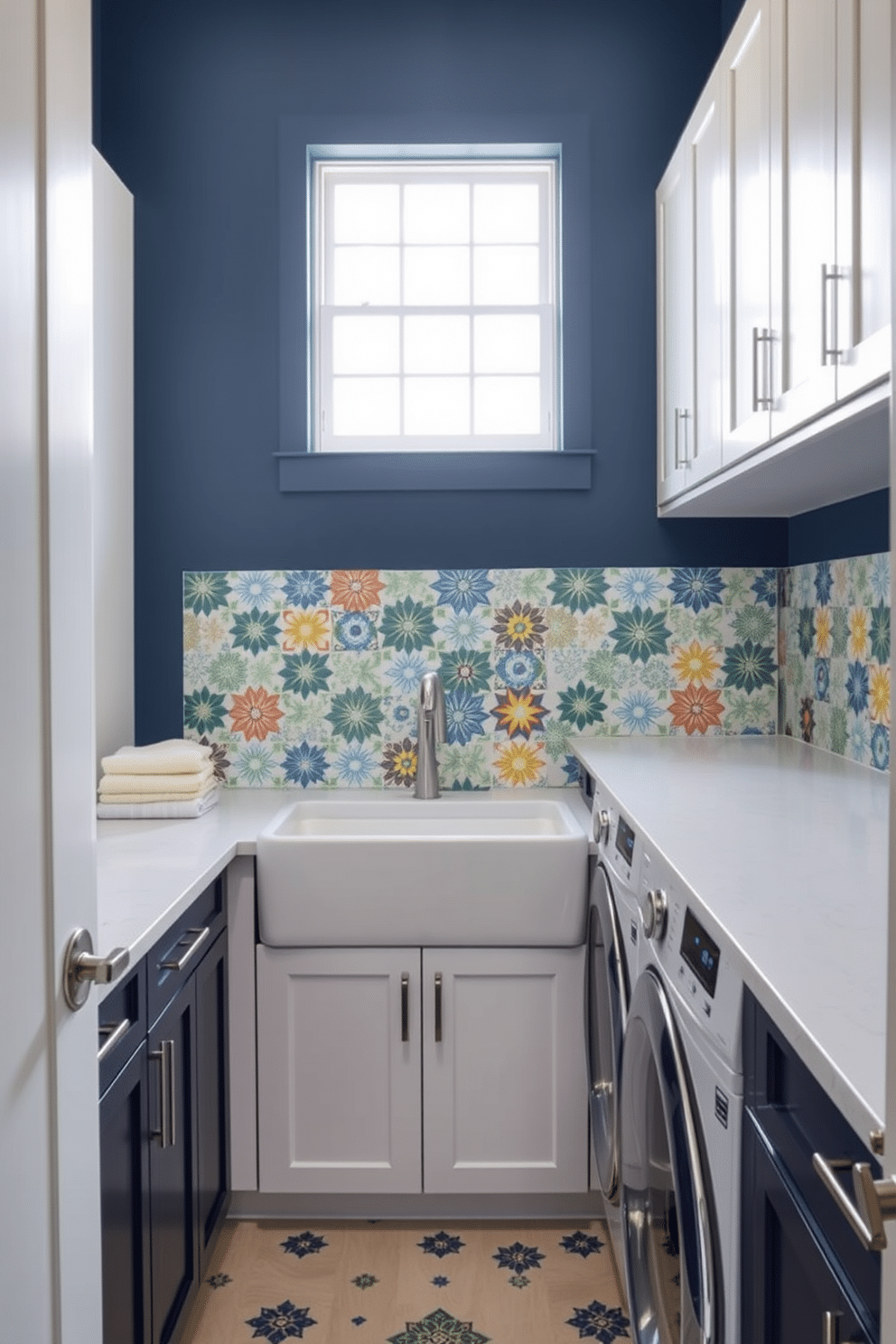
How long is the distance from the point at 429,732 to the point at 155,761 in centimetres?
67

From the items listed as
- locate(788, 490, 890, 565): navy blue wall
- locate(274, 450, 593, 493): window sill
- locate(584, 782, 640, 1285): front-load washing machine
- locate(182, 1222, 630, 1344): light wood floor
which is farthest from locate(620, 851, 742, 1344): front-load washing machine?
locate(274, 450, 593, 493): window sill

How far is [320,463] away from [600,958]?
4.81 feet

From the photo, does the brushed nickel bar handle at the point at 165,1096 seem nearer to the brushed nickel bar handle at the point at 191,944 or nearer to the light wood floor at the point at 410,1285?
the brushed nickel bar handle at the point at 191,944

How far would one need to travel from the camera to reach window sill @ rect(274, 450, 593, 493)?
300cm

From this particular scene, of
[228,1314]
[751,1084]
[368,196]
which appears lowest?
[228,1314]

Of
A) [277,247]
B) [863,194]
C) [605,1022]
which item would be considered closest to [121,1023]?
[605,1022]

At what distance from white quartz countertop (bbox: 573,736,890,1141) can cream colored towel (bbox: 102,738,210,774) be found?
0.88m

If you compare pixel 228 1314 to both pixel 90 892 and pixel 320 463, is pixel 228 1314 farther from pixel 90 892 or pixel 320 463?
pixel 320 463

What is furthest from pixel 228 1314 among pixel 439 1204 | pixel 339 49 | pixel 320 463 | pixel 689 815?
pixel 339 49

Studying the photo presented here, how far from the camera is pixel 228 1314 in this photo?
214 centimetres

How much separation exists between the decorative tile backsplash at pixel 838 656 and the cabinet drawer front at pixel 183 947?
4.23ft

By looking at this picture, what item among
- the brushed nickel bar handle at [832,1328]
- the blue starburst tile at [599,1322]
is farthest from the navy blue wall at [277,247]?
the brushed nickel bar handle at [832,1328]

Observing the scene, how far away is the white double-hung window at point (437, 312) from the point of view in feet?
10.3

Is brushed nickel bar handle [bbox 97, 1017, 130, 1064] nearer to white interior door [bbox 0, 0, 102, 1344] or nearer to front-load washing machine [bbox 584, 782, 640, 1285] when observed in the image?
white interior door [bbox 0, 0, 102, 1344]
